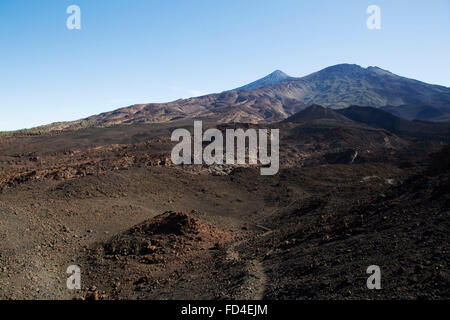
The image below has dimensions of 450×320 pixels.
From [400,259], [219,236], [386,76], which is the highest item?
[386,76]

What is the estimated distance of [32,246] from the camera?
10.4 meters

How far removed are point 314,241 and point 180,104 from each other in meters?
110

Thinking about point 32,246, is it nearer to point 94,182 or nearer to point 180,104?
point 94,182

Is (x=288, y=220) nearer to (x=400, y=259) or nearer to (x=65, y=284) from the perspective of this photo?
(x=400, y=259)

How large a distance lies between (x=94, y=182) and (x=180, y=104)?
331 ft

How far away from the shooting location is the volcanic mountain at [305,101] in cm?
8975

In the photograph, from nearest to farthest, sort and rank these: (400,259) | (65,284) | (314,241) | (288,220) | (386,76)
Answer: (400,259) < (65,284) < (314,241) < (288,220) < (386,76)

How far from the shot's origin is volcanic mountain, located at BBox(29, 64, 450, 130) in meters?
89.8

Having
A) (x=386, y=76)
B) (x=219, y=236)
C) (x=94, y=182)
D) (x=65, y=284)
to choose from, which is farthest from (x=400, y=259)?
(x=386, y=76)

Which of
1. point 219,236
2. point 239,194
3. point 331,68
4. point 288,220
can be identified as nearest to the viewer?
point 219,236

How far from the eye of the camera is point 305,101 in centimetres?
13125

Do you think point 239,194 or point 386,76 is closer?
point 239,194

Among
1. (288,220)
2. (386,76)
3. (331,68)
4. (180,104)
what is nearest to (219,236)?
(288,220)
